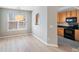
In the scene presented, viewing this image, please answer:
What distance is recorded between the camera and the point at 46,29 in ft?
6.95

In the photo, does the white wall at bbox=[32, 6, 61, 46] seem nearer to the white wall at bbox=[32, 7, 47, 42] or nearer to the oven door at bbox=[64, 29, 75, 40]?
the white wall at bbox=[32, 7, 47, 42]

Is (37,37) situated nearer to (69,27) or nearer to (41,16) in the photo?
(41,16)

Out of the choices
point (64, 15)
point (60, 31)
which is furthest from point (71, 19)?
point (60, 31)

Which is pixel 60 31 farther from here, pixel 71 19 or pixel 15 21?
pixel 15 21

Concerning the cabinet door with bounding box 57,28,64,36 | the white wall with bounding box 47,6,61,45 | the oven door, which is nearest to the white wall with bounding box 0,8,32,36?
the white wall with bounding box 47,6,61,45

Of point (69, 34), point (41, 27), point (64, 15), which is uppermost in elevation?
point (64, 15)

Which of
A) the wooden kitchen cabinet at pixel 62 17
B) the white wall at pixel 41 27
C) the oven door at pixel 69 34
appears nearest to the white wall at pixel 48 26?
the white wall at pixel 41 27

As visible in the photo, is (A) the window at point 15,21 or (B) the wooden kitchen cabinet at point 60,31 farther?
(B) the wooden kitchen cabinet at point 60,31

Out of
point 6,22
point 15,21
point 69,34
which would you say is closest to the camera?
point 15,21

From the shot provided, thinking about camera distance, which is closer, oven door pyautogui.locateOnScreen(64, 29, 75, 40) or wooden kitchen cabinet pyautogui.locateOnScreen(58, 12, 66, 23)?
wooden kitchen cabinet pyautogui.locateOnScreen(58, 12, 66, 23)

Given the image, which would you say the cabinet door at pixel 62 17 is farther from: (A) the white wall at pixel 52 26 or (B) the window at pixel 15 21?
(B) the window at pixel 15 21

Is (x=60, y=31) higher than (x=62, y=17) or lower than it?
lower
